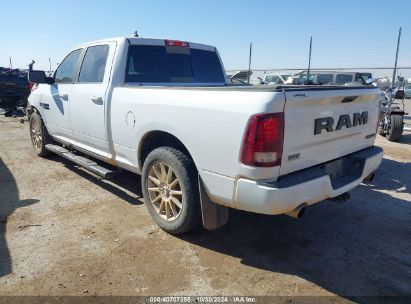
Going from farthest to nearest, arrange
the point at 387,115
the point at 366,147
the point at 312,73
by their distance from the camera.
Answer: the point at 312,73 → the point at 387,115 → the point at 366,147

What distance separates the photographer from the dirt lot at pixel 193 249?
2789mm

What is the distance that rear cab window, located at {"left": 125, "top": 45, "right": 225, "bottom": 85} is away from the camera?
4.28m

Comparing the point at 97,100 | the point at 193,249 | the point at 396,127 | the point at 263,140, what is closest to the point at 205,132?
the point at 263,140

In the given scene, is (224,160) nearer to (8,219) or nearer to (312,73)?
(8,219)

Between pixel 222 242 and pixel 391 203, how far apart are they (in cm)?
255

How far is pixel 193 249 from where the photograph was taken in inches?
132

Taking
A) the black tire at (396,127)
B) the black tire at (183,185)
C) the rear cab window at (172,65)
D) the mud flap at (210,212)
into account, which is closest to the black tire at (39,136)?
the rear cab window at (172,65)

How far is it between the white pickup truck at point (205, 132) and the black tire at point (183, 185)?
1 centimetres

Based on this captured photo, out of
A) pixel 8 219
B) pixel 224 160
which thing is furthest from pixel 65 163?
pixel 224 160

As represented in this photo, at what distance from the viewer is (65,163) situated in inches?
246

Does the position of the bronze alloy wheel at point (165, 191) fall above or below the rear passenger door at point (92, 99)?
below

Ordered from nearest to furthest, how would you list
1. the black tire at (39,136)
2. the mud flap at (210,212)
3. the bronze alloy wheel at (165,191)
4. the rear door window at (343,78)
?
the mud flap at (210,212) < the bronze alloy wheel at (165,191) < the black tire at (39,136) < the rear door window at (343,78)

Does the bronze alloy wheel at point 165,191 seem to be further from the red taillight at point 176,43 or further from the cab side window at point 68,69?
the cab side window at point 68,69

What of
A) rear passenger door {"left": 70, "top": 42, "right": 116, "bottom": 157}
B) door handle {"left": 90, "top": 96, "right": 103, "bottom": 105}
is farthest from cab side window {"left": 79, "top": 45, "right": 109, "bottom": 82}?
door handle {"left": 90, "top": 96, "right": 103, "bottom": 105}
